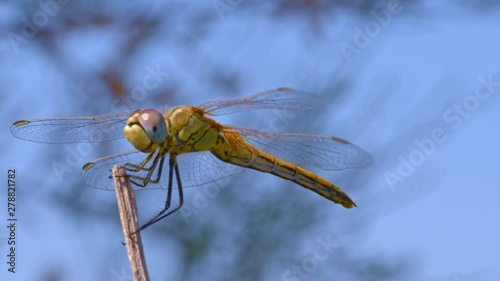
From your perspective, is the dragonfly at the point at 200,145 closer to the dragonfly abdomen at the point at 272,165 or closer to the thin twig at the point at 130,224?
the dragonfly abdomen at the point at 272,165

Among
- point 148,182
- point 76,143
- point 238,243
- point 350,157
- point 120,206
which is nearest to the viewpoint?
point 120,206

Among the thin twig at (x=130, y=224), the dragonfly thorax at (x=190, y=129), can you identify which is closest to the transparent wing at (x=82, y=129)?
the dragonfly thorax at (x=190, y=129)

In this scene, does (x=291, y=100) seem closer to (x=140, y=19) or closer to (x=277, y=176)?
(x=277, y=176)

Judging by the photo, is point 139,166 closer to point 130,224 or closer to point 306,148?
point 130,224

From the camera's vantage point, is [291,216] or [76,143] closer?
[76,143]

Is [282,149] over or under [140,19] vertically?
under

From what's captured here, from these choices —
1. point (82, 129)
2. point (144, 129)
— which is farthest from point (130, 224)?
point (82, 129)

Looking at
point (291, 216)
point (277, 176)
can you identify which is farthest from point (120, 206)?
point (291, 216)
